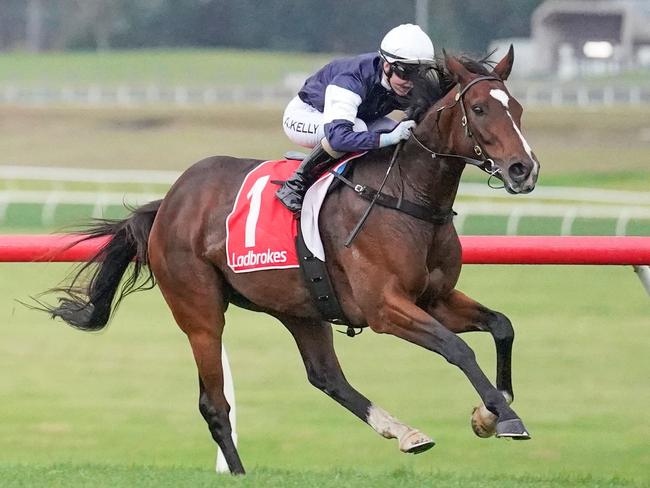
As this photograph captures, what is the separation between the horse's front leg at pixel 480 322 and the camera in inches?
188

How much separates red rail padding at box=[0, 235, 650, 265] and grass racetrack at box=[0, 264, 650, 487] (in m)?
0.75

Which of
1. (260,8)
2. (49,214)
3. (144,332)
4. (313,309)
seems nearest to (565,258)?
(313,309)

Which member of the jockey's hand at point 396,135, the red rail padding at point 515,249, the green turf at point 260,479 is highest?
the jockey's hand at point 396,135

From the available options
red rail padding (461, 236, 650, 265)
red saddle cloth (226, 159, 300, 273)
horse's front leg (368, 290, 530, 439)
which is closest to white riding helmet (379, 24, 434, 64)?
red saddle cloth (226, 159, 300, 273)

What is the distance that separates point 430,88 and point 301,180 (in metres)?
0.51

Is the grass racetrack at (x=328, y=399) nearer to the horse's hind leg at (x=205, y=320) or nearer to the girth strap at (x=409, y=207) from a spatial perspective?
the horse's hind leg at (x=205, y=320)

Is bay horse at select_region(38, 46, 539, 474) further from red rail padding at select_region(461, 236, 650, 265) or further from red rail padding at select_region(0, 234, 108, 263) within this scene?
red rail padding at select_region(461, 236, 650, 265)

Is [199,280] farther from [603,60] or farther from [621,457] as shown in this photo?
[603,60]

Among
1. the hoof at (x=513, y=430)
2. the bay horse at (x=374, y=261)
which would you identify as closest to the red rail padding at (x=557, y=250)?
the bay horse at (x=374, y=261)

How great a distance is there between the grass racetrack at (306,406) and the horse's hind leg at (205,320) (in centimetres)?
20

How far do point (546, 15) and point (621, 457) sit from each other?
39.8 metres

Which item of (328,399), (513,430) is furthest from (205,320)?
(328,399)

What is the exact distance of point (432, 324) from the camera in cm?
453

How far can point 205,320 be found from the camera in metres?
5.21
